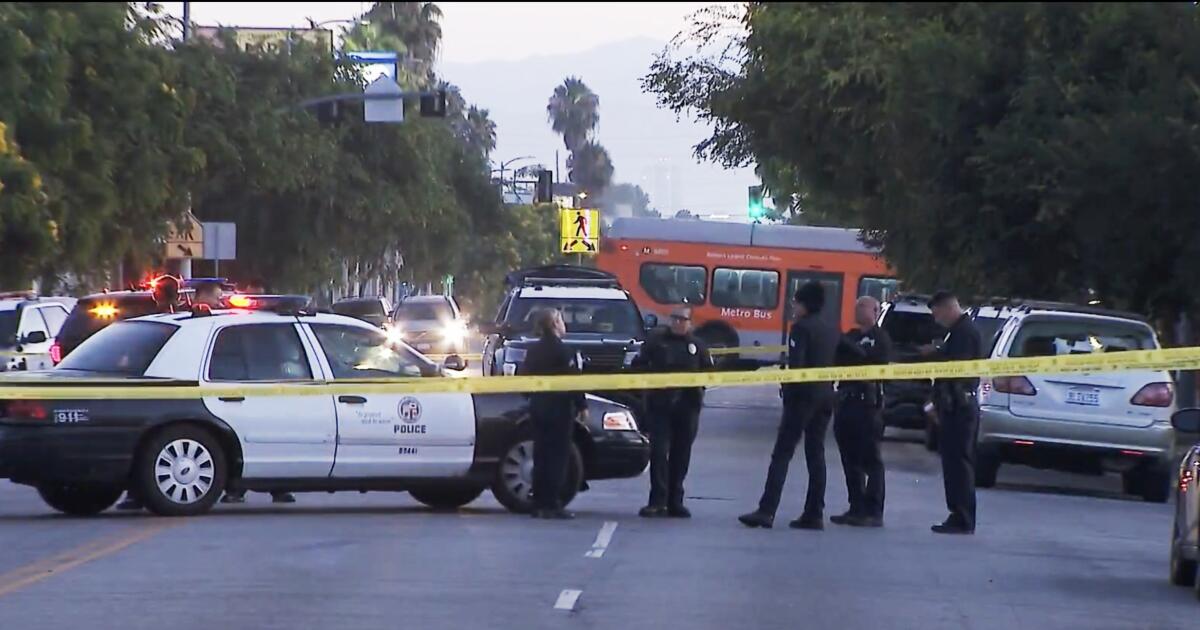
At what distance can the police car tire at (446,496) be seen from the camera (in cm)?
1599

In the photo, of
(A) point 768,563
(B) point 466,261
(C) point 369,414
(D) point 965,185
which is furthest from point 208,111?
(B) point 466,261

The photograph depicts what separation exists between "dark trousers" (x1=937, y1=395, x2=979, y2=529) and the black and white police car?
9.77ft

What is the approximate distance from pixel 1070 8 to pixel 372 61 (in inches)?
2451

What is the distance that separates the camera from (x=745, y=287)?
3856cm

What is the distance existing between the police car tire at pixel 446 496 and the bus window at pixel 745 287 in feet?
73.8

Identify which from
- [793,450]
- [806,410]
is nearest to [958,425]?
[806,410]

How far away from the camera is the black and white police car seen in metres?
14.0

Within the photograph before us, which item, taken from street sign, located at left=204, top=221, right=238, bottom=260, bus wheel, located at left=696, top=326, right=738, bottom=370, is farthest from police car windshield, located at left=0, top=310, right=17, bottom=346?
bus wheel, located at left=696, top=326, right=738, bottom=370

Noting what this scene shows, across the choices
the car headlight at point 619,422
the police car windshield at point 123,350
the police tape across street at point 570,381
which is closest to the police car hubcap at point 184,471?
the police tape across street at point 570,381

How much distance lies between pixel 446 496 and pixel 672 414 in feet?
6.84

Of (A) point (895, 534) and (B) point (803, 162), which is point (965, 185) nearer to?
(A) point (895, 534)

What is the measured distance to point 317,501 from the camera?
55.0 feet

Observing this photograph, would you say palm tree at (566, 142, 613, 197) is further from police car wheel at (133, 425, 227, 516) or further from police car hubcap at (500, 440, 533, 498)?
police car wheel at (133, 425, 227, 516)

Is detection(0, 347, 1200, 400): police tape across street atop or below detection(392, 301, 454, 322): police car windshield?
atop
